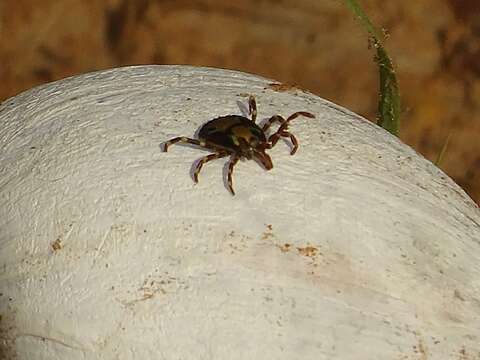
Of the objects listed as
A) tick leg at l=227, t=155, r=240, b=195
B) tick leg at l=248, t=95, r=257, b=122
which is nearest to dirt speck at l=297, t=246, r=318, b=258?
tick leg at l=227, t=155, r=240, b=195

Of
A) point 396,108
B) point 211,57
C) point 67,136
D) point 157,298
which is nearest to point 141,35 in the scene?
point 211,57

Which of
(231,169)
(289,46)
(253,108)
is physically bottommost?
(231,169)

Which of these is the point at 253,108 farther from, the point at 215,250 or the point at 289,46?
the point at 289,46

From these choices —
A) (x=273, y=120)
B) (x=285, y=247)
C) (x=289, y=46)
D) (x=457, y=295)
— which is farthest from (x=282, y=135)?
(x=289, y=46)

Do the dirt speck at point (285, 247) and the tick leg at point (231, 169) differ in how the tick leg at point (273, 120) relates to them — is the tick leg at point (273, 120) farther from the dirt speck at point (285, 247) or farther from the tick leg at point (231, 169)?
the dirt speck at point (285, 247)

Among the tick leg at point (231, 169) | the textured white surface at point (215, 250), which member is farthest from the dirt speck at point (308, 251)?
the tick leg at point (231, 169)

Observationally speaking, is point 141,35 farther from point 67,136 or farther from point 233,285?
point 233,285
